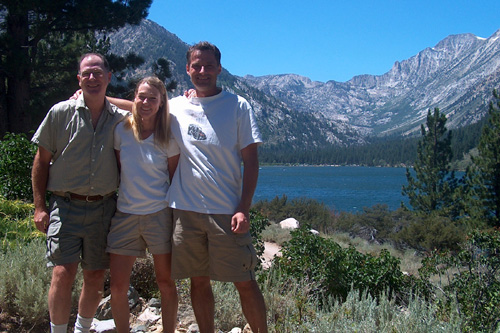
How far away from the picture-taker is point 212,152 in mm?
2643

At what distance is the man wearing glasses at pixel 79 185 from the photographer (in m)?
2.59

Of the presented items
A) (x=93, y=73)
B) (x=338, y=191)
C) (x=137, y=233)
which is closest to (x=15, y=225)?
(x=137, y=233)

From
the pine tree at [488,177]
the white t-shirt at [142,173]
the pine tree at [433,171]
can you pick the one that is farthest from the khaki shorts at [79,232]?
the pine tree at [433,171]

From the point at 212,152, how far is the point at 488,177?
2263 cm

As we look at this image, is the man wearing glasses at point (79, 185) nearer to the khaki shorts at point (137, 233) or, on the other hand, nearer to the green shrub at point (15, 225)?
the khaki shorts at point (137, 233)

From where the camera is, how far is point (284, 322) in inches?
115

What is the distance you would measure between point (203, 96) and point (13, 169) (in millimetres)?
3874

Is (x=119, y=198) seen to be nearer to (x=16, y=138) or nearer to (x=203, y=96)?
(x=203, y=96)

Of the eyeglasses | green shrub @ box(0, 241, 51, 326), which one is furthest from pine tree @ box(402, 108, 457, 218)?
the eyeglasses

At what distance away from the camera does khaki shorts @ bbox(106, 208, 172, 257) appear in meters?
2.67

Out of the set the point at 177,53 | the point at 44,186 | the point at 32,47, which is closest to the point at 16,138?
the point at 44,186

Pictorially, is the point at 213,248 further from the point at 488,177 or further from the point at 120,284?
the point at 488,177

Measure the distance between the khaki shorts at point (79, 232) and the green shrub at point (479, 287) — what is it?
2.49 metres

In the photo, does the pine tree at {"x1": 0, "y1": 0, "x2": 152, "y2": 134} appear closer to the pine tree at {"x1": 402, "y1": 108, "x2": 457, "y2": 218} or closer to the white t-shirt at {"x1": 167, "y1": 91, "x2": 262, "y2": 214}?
the white t-shirt at {"x1": 167, "y1": 91, "x2": 262, "y2": 214}
